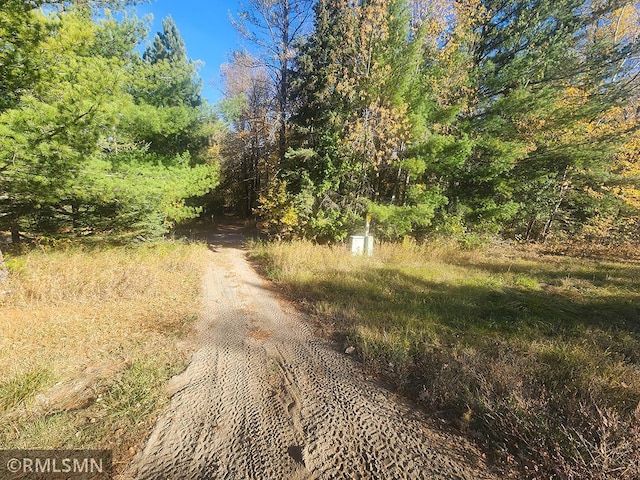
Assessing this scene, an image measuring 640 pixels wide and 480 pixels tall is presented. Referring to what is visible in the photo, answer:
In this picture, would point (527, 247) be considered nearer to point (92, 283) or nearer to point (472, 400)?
point (472, 400)

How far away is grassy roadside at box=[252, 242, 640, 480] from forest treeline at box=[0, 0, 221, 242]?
5.28 m

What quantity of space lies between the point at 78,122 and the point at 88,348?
3.90m

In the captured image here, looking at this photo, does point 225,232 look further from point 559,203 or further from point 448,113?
point 559,203

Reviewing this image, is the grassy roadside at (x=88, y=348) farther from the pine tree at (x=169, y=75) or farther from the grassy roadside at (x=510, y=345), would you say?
the pine tree at (x=169, y=75)

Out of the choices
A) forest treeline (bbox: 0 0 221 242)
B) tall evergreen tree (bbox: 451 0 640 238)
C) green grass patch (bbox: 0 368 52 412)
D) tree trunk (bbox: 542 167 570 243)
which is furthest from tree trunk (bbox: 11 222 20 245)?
tree trunk (bbox: 542 167 570 243)

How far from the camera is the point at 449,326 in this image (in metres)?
4.72

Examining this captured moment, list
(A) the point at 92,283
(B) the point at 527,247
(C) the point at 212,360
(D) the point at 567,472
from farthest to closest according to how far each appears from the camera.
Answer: (B) the point at 527,247, (A) the point at 92,283, (C) the point at 212,360, (D) the point at 567,472

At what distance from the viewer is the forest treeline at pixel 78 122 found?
427 cm

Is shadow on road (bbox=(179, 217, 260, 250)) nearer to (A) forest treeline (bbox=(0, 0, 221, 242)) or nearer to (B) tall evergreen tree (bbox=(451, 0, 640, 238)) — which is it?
(A) forest treeline (bbox=(0, 0, 221, 242))

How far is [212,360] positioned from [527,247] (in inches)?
626

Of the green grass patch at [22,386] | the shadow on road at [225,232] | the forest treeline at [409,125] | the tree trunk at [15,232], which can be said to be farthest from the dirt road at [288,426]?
the shadow on road at [225,232]

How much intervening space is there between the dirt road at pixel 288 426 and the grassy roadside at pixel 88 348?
37cm

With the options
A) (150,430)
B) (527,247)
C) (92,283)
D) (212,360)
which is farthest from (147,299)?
(527,247)

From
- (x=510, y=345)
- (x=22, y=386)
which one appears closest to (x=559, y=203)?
(x=510, y=345)
